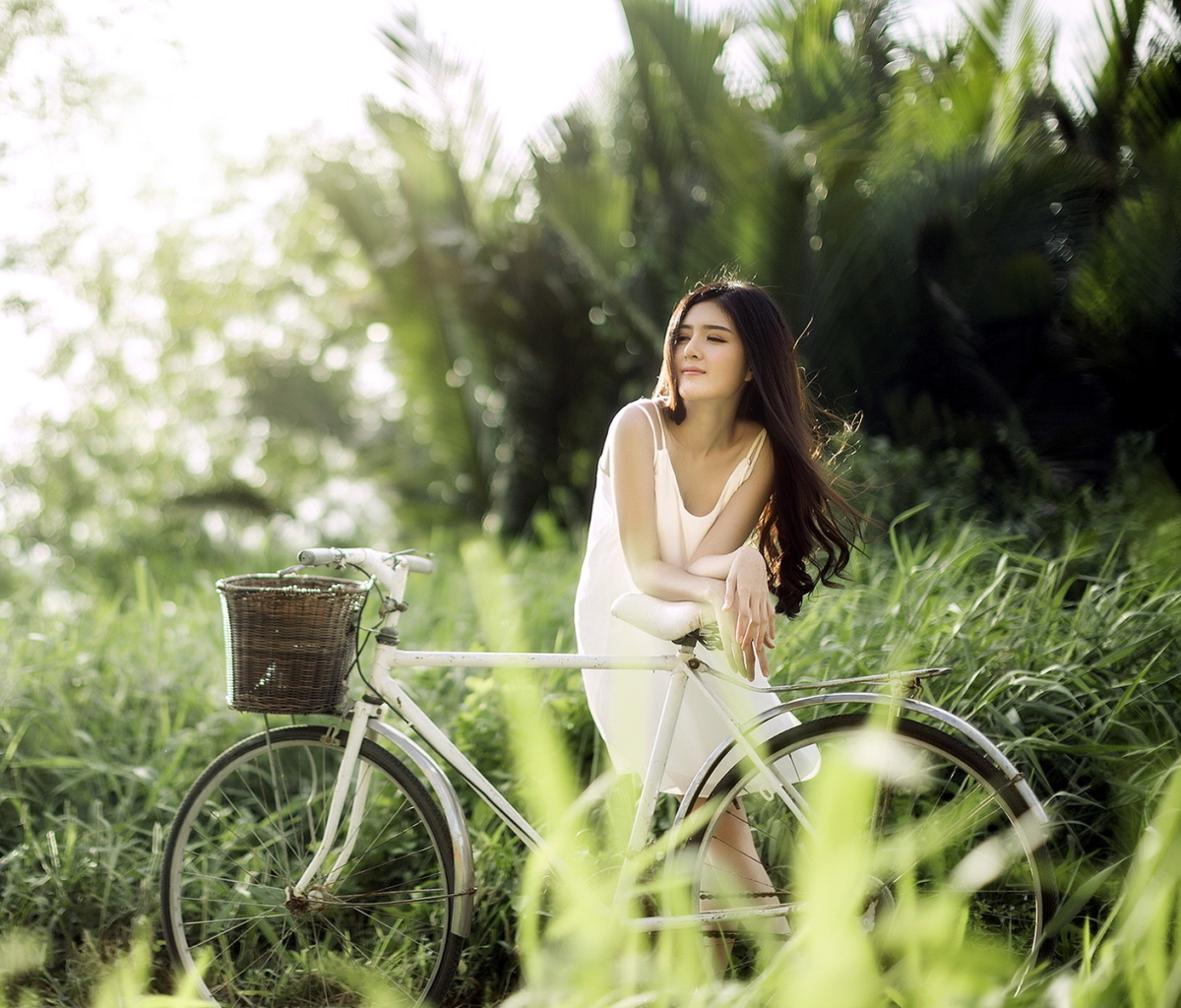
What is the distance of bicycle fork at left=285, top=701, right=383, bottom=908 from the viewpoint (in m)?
2.55

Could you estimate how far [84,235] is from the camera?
468 inches

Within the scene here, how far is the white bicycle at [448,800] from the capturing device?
2.23 m

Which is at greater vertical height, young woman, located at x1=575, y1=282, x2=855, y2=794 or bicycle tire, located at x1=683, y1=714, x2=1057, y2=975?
young woman, located at x1=575, y1=282, x2=855, y2=794

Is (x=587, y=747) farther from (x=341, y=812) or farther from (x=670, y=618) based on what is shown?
(x=670, y=618)

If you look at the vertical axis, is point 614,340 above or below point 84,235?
below

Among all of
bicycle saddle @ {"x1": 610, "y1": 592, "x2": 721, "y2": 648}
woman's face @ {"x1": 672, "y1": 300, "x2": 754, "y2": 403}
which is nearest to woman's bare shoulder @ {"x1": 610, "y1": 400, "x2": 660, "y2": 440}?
woman's face @ {"x1": 672, "y1": 300, "x2": 754, "y2": 403}

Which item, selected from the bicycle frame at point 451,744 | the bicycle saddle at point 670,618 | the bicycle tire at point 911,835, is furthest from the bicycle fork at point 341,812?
the bicycle tire at point 911,835

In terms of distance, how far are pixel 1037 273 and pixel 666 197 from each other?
3348 millimetres

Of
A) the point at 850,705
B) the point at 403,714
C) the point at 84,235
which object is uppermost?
the point at 84,235

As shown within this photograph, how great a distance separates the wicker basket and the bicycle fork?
0.47 feet

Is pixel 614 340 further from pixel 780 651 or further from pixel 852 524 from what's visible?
pixel 852 524

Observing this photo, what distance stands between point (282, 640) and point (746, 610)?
3.45 ft

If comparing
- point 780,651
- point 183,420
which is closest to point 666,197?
point 780,651

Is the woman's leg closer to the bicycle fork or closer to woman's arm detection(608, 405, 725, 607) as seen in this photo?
woman's arm detection(608, 405, 725, 607)
